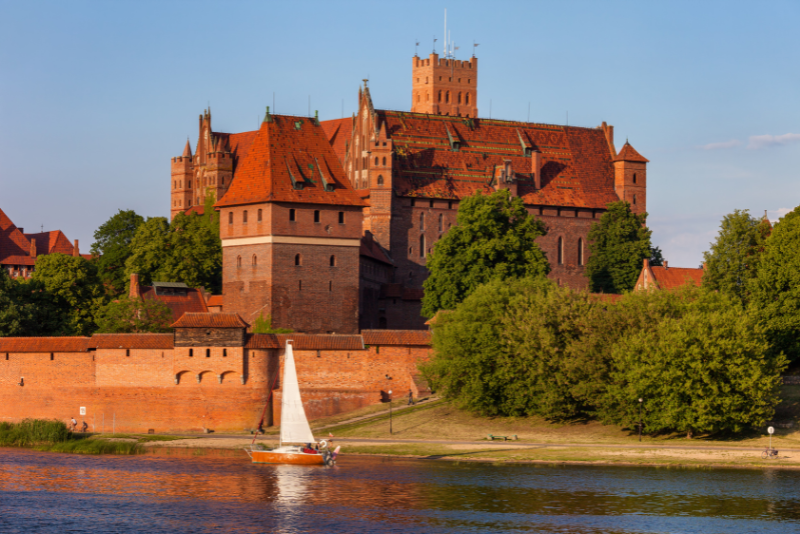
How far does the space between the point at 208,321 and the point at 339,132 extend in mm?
57557

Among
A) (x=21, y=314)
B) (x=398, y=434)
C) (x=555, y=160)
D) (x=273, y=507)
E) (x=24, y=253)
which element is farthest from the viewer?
(x=24, y=253)

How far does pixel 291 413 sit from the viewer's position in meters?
50.2

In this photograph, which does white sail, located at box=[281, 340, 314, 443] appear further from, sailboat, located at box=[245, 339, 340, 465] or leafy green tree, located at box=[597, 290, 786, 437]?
leafy green tree, located at box=[597, 290, 786, 437]

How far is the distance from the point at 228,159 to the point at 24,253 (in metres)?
21.0

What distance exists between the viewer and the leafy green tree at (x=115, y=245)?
91.9m

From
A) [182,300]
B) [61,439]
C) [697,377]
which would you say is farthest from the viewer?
[182,300]

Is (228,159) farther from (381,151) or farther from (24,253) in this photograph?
(381,151)

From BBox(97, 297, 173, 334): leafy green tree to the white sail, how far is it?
20.2 metres

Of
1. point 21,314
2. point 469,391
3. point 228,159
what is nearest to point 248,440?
point 469,391

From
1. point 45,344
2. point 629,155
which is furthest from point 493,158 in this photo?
point 45,344

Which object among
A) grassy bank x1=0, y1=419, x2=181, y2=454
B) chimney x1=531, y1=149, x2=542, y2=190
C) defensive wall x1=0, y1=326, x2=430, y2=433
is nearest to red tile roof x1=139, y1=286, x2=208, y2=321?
defensive wall x1=0, y1=326, x2=430, y2=433

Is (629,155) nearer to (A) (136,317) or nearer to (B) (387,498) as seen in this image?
(A) (136,317)

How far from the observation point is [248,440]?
56156 millimetres

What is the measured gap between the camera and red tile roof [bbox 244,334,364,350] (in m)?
61.3
